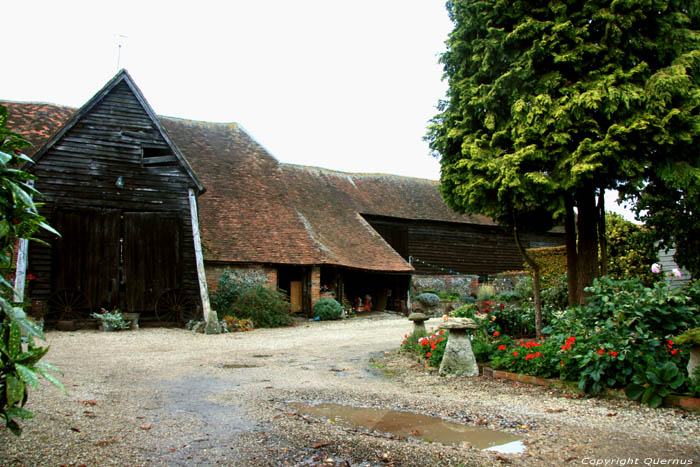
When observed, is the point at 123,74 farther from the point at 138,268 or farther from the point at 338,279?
the point at 338,279

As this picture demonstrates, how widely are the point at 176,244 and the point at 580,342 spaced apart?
39.2 feet

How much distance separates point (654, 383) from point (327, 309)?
12.7 m

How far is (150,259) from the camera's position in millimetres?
14430

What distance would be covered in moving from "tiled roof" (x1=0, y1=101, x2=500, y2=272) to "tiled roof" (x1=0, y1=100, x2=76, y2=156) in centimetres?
3

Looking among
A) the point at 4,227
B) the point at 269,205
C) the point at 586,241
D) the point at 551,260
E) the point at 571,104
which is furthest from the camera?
the point at 551,260

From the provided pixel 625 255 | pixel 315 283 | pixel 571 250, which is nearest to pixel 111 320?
pixel 315 283

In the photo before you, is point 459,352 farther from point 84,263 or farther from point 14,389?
point 84,263

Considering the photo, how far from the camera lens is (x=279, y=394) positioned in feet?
19.0

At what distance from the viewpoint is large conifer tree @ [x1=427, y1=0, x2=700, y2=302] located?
7012 mm

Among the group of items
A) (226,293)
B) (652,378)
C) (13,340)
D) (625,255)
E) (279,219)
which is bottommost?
(226,293)

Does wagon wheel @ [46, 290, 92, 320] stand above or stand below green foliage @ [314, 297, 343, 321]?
above

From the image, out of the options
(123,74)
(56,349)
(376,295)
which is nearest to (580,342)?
(56,349)

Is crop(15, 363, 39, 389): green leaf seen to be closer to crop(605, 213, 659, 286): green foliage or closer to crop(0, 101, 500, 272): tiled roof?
crop(0, 101, 500, 272): tiled roof

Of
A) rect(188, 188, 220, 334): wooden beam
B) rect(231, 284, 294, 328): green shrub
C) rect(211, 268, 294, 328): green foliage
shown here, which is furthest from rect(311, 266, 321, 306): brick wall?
rect(188, 188, 220, 334): wooden beam
